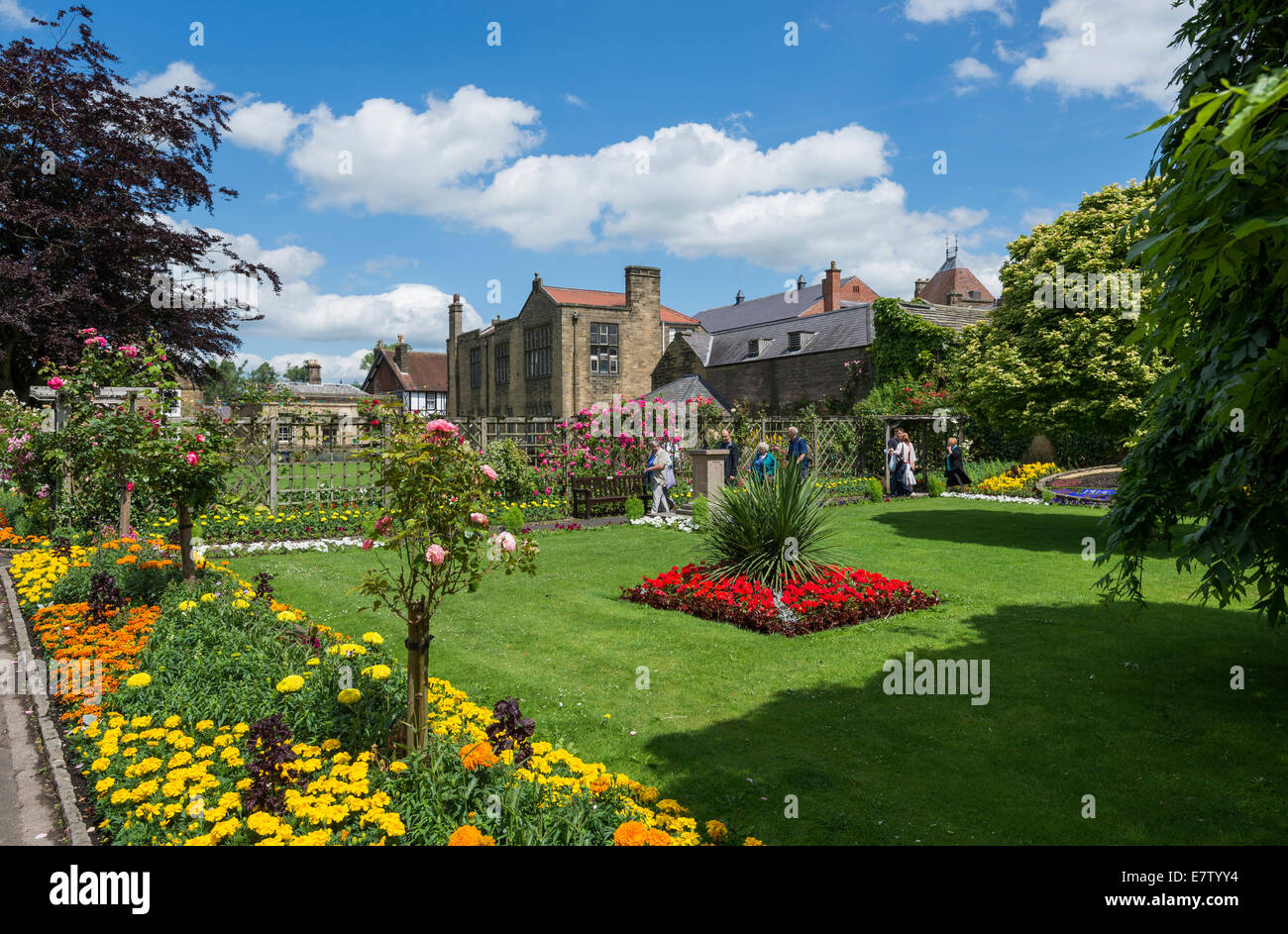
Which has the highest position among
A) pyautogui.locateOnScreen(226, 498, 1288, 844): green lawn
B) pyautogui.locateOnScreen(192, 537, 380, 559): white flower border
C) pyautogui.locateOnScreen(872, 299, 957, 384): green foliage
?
pyautogui.locateOnScreen(872, 299, 957, 384): green foliage

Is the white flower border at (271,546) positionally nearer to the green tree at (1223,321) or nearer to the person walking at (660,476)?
the person walking at (660,476)

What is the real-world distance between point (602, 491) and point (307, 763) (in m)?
13.9

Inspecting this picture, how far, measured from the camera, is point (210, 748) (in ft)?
13.4

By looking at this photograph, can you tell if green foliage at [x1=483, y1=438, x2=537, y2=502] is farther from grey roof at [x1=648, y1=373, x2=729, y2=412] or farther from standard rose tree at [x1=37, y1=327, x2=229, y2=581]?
grey roof at [x1=648, y1=373, x2=729, y2=412]

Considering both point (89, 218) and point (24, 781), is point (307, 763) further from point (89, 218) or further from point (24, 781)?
point (89, 218)

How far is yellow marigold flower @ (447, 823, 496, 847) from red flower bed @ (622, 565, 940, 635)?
195 inches

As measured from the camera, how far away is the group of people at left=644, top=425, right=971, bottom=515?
1483cm

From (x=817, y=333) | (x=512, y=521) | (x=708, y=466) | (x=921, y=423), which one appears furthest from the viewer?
(x=817, y=333)

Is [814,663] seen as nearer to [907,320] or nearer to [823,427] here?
[823,427]

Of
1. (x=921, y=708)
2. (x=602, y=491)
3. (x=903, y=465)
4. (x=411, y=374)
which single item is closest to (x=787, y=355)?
(x=903, y=465)

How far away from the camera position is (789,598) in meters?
8.05

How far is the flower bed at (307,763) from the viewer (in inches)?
135

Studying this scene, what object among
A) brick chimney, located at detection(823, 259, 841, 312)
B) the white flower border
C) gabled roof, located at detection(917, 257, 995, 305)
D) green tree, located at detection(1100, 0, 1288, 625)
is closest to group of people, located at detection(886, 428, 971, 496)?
Answer: the white flower border
